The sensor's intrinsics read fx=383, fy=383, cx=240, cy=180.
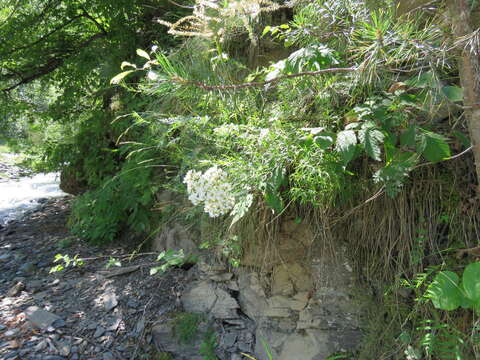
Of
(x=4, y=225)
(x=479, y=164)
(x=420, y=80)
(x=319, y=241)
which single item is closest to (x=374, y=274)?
(x=319, y=241)

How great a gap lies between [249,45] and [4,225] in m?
3.84

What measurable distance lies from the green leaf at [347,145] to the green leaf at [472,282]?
56 cm

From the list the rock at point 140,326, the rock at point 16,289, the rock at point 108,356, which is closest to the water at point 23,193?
the rock at point 16,289

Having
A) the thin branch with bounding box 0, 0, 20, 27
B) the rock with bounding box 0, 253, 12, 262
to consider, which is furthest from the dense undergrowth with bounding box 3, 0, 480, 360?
the thin branch with bounding box 0, 0, 20, 27

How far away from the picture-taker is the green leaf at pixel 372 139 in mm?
1360

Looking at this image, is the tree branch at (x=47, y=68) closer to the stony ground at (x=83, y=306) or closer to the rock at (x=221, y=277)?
the stony ground at (x=83, y=306)

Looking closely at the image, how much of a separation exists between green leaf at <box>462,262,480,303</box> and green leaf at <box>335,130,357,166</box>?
555 mm

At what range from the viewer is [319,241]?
81.8 inches

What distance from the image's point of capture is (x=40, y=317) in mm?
2650

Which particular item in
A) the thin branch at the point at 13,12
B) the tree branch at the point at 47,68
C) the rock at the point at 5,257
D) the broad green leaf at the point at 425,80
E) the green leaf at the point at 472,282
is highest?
the thin branch at the point at 13,12

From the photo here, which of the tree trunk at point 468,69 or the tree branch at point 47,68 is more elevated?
the tree branch at point 47,68

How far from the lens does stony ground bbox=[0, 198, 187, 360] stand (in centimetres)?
243

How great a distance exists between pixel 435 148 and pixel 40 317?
2662 mm

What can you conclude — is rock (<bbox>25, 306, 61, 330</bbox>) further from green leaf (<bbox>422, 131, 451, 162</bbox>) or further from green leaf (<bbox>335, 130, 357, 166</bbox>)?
green leaf (<bbox>422, 131, 451, 162</bbox>)
